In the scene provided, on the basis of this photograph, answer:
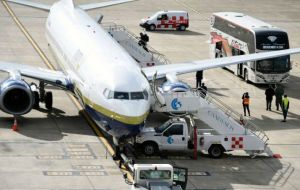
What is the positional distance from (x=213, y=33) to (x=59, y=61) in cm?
1840

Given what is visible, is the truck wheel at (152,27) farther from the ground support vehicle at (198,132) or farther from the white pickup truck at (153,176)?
the white pickup truck at (153,176)

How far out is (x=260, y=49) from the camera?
58.3 metres

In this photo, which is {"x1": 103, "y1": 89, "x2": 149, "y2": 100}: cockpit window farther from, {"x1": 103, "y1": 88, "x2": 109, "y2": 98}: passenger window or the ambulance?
the ambulance

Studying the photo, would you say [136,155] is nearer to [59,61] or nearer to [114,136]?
[114,136]

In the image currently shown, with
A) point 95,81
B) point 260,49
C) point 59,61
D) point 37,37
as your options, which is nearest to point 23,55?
point 37,37

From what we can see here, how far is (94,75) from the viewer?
43469 mm

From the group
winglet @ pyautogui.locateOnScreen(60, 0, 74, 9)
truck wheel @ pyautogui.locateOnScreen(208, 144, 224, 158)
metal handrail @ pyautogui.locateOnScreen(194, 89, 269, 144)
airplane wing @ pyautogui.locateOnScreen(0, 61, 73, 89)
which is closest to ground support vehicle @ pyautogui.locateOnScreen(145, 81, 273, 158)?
truck wheel @ pyautogui.locateOnScreen(208, 144, 224, 158)

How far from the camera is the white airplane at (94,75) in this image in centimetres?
4075

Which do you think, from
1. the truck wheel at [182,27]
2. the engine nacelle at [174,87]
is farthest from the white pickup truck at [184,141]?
the truck wheel at [182,27]

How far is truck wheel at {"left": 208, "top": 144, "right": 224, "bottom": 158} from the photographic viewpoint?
139 ft

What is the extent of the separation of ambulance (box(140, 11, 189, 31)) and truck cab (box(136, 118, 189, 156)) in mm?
37399

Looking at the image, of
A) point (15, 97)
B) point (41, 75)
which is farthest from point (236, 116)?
point (15, 97)

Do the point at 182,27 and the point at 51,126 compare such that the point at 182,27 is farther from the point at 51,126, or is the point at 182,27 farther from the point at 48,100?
the point at 51,126

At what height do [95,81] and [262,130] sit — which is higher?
[95,81]
